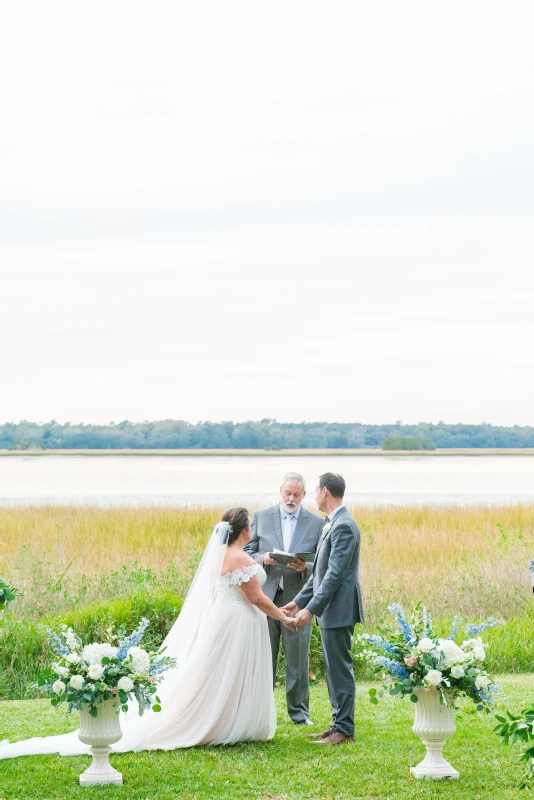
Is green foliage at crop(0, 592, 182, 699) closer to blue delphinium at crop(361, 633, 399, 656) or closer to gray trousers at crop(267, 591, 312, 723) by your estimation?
gray trousers at crop(267, 591, 312, 723)

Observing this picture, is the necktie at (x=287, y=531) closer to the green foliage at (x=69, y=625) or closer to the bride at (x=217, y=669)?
the bride at (x=217, y=669)

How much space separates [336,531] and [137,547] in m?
13.2

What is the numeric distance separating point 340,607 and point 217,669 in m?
1.05

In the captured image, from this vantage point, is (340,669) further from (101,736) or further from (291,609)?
(101,736)

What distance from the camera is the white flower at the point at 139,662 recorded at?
6.63 metres

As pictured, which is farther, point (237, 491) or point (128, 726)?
point (237, 491)

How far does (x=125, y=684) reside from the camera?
649cm

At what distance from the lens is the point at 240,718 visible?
763cm

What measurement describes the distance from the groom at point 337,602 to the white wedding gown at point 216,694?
1.47ft

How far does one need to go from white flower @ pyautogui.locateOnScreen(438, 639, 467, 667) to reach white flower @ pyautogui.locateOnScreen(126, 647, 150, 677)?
1.95 m

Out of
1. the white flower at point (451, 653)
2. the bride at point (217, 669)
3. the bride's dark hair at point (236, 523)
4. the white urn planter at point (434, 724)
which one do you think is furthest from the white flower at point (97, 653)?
the white flower at point (451, 653)

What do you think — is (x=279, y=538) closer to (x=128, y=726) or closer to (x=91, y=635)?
(x=128, y=726)

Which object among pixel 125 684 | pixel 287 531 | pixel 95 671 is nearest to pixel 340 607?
pixel 287 531

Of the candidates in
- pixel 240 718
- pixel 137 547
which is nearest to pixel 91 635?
pixel 240 718
